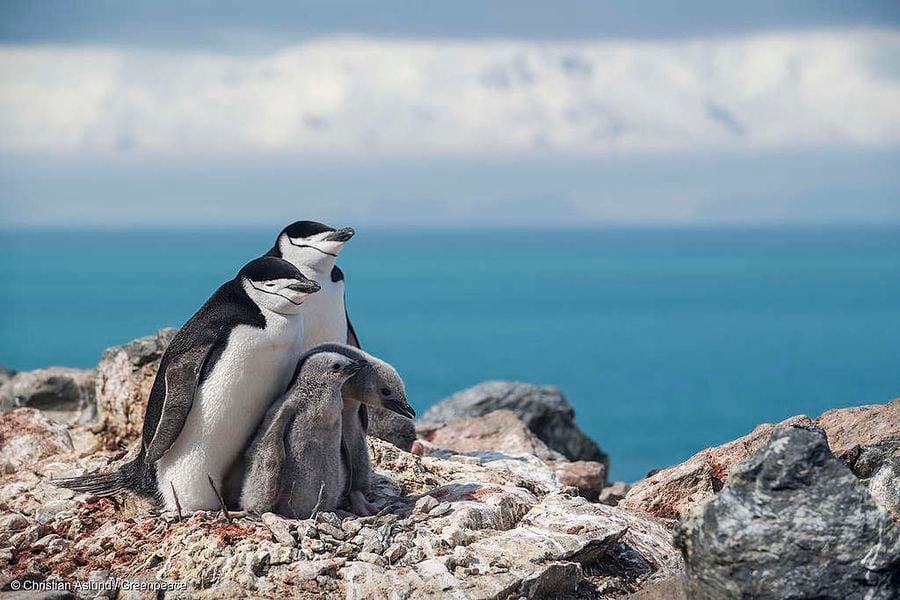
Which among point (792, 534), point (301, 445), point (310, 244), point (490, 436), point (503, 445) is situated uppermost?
point (310, 244)

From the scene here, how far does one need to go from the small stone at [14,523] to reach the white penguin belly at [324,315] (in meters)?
2.13

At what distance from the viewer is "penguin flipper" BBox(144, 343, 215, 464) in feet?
23.2

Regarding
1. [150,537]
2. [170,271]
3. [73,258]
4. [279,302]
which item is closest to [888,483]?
[279,302]

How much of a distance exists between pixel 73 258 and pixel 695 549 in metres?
202

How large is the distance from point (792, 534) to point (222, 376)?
3.17 metres

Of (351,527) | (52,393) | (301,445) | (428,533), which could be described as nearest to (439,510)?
(428,533)

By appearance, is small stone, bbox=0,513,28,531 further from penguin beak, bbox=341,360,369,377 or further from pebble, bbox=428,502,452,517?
pebble, bbox=428,502,452,517

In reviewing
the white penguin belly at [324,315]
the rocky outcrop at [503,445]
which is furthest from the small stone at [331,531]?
the rocky outcrop at [503,445]

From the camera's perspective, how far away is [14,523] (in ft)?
24.5

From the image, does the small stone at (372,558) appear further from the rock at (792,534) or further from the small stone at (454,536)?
the rock at (792,534)

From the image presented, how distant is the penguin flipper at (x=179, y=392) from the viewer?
23.2ft

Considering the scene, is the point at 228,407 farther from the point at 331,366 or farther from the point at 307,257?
the point at 307,257

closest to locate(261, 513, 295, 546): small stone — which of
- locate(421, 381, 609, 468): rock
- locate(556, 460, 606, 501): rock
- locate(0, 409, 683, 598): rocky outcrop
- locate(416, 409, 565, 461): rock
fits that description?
locate(0, 409, 683, 598): rocky outcrop

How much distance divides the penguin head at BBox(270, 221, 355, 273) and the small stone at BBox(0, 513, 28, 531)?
2349mm
